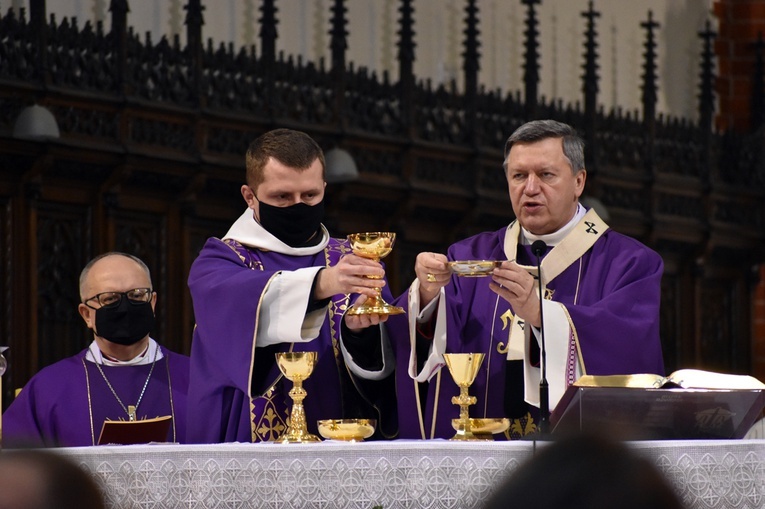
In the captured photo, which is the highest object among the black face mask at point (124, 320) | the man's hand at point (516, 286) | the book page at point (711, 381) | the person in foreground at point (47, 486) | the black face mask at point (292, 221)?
the black face mask at point (292, 221)

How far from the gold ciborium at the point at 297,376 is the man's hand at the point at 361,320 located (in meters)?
0.19

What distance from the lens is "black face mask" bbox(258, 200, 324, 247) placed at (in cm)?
461

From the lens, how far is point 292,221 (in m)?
4.65

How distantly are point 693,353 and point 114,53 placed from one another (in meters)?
5.68

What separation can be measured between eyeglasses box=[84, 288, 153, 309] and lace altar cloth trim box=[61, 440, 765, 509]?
1.65 meters

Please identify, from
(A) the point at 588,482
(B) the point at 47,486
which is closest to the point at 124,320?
(B) the point at 47,486

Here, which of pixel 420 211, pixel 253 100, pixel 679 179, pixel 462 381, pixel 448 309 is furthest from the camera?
pixel 679 179

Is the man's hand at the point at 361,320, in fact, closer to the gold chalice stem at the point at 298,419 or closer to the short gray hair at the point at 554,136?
the gold chalice stem at the point at 298,419

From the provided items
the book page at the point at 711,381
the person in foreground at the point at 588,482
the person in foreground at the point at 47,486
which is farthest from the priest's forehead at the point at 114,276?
the person in foreground at the point at 588,482

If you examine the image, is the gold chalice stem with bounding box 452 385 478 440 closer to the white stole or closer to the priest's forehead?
the white stole

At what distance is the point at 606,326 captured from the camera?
173 inches

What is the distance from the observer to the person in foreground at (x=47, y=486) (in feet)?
5.12

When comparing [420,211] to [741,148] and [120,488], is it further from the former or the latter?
[120,488]

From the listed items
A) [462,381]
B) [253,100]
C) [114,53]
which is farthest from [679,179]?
[462,381]
